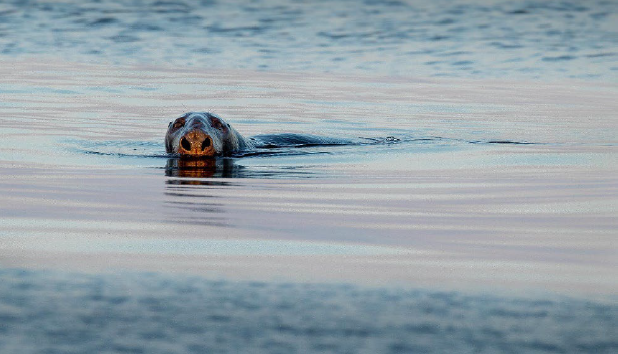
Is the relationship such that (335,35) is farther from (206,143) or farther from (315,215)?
(315,215)

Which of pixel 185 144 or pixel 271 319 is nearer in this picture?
pixel 271 319

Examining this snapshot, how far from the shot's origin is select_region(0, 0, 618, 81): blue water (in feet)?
87.2

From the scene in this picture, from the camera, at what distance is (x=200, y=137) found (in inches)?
515

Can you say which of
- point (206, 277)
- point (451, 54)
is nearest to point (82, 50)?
point (451, 54)

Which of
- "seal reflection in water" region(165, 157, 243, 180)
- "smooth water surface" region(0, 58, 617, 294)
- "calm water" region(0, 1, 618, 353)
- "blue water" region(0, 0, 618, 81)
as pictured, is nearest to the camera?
"calm water" region(0, 1, 618, 353)

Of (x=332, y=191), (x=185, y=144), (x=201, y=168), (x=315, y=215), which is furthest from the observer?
(x=185, y=144)

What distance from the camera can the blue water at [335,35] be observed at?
2658 cm

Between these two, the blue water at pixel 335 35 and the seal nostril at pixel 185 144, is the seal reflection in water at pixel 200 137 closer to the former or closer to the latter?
the seal nostril at pixel 185 144

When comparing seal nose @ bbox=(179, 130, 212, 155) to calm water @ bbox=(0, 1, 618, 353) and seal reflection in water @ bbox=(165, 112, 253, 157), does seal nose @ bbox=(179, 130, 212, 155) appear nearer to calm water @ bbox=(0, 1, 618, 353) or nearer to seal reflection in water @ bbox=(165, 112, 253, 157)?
seal reflection in water @ bbox=(165, 112, 253, 157)

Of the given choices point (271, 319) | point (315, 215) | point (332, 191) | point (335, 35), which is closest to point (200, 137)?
point (332, 191)

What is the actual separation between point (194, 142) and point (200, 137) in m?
0.08

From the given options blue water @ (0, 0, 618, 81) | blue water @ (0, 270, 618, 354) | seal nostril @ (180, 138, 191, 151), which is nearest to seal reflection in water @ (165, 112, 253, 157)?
seal nostril @ (180, 138, 191, 151)

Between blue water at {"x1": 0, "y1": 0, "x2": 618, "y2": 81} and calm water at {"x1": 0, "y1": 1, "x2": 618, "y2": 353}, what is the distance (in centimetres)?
189

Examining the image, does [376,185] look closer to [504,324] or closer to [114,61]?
[504,324]
